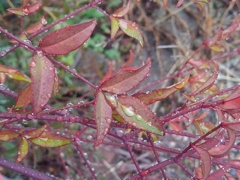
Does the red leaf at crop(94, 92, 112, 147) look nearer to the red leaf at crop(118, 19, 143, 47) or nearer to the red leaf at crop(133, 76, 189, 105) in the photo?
the red leaf at crop(133, 76, 189, 105)

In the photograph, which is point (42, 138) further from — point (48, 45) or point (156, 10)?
point (156, 10)

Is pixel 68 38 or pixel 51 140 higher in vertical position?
pixel 68 38

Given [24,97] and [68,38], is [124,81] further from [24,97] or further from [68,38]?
[24,97]

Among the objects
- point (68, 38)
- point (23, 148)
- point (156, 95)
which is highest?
point (68, 38)

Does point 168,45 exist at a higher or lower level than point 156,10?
lower

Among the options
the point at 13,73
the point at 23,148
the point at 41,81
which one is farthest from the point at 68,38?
the point at 23,148

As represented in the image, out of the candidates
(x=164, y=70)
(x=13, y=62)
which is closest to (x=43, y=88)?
(x=13, y=62)

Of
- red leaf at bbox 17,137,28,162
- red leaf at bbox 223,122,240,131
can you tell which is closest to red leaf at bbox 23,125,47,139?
red leaf at bbox 17,137,28,162
